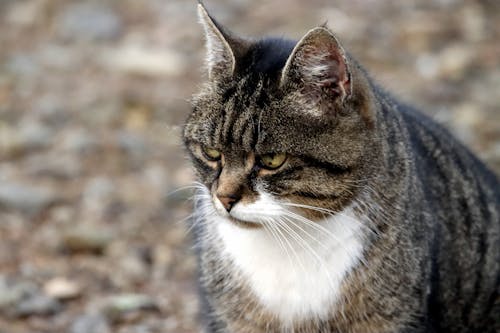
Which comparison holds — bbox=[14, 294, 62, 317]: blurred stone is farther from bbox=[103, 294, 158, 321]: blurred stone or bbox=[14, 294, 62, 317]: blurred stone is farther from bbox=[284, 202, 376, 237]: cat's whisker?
bbox=[284, 202, 376, 237]: cat's whisker

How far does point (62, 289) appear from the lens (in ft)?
19.1

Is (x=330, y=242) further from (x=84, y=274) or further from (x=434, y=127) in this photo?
(x=84, y=274)

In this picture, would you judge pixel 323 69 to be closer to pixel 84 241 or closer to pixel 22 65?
pixel 84 241

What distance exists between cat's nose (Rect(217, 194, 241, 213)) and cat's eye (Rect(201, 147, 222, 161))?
7.7 inches

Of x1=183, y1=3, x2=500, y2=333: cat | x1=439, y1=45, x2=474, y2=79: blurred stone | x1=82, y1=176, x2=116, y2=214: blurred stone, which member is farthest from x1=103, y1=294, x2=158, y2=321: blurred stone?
x1=439, y1=45, x2=474, y2=79: blurred stone

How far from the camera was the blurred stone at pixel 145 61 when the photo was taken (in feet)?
28.6

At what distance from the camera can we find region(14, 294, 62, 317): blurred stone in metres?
5.57

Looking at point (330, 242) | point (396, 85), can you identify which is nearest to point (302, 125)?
point (330, 242)

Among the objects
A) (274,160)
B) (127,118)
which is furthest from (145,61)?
(274,160)

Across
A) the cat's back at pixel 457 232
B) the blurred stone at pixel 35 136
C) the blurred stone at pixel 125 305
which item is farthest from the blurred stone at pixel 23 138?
the cat's back at pixel 457 232

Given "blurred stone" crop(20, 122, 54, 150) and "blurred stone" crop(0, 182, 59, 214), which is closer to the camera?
"blurred stone" crop(0, 182, 59, 214)

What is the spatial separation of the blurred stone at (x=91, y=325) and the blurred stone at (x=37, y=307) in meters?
0.20

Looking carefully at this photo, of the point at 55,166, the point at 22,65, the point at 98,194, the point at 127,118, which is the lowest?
the point at 98,194

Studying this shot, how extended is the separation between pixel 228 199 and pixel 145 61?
509cm
